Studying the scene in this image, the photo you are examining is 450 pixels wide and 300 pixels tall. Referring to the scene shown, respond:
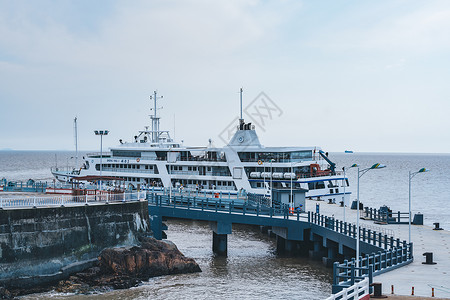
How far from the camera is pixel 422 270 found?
25.1 metres

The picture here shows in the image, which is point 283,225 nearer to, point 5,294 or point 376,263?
point 376,263

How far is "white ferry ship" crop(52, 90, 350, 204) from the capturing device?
5744cm

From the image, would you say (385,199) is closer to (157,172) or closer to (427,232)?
(157,172)

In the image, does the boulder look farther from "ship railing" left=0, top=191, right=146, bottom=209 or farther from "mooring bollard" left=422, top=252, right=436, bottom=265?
"mooring bollard" left=422, top=252, right=436, bottom=265

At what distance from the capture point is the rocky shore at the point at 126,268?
29.8 meters

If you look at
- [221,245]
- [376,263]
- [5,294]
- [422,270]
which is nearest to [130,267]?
[5,294]

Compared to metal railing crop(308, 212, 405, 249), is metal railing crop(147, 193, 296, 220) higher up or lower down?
higher up

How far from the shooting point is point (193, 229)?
53.8 m

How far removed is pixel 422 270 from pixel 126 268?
16643 millimetres

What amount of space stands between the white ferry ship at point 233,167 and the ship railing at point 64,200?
1905 cm

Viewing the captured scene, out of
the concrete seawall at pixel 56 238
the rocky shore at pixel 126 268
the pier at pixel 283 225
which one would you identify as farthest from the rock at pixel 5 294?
the pier at pixel 283 225

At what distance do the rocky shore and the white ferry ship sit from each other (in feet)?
70.1

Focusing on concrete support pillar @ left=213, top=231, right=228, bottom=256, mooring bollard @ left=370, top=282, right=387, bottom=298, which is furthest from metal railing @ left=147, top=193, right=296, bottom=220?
mooring bollard @ left=370, top=282, right=387, bottom=298

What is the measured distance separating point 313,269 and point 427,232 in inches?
313
